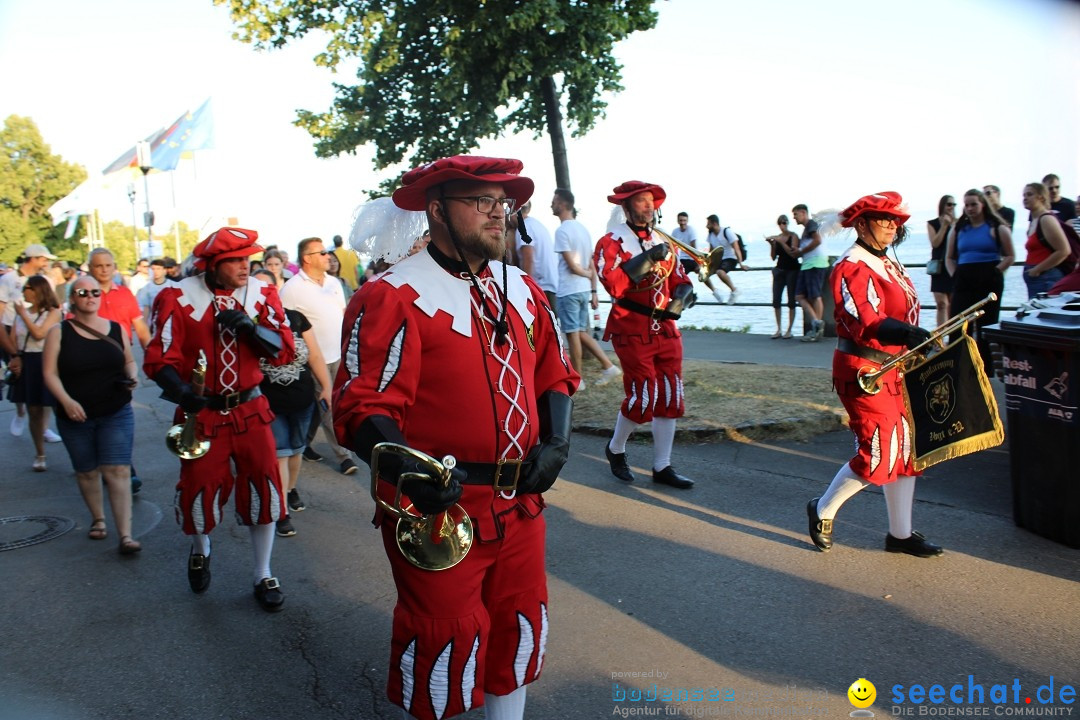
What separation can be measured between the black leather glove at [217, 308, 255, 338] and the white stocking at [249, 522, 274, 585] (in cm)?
106

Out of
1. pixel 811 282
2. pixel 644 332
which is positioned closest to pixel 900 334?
pixel 644 332

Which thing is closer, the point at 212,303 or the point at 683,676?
the point at 683,676

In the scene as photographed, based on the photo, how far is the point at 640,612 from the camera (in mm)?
4398

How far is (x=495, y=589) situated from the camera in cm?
282

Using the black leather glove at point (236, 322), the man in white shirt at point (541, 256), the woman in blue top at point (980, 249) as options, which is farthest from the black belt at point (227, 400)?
the woman in blue top at point (980, 249)

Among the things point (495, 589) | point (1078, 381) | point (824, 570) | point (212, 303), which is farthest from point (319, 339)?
point (1078, 381)

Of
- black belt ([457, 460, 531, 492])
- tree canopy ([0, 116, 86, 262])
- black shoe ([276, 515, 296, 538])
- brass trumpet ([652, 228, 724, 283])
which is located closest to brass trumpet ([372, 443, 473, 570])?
black belt ([457, 460, 531, 492])

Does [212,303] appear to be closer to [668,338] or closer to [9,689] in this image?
[9,689]

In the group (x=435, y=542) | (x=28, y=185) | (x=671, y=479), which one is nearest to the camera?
(x=435, y=542)

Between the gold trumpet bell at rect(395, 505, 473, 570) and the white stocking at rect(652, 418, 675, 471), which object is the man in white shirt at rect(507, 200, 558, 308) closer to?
the white stocking at rect(652, 418, 675, 471)

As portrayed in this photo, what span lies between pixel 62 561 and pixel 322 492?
1.90 m

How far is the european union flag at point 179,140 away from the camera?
2806cm

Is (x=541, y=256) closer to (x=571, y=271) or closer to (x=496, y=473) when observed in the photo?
(x=571, y=271)

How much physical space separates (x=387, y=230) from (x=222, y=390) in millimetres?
1906
